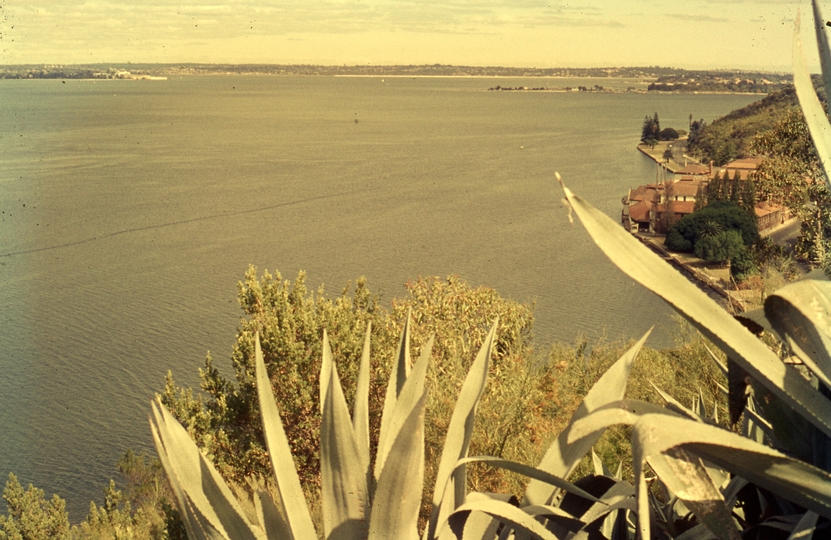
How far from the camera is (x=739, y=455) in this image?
3.71 feet

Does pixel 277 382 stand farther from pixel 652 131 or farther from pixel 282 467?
pixel 652 131

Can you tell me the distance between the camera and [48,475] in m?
20.4

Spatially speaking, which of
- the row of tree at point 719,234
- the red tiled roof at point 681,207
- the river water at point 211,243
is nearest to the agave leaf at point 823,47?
the river water at point 211,243

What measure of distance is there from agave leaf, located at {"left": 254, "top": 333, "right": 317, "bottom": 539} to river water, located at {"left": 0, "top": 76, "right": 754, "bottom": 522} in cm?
1775

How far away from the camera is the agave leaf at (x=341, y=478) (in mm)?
1569

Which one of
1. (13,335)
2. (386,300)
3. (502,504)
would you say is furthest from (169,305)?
(502,504)

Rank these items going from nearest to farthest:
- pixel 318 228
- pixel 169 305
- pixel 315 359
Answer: pixel 315 359 → pixel 169 305 → pixel 318 228

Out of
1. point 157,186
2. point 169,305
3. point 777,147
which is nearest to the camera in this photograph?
point 777,147

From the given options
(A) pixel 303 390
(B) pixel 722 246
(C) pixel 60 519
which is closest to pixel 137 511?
(C) pixel 60 519

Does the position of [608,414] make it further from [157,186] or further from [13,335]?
[157,186]

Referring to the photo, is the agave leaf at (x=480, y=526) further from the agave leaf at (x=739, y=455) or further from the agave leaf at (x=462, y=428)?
the agave leaf at (x=739, y=455)

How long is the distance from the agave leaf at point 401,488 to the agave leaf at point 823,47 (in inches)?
35.2

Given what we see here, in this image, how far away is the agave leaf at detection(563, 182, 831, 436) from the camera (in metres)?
1.15

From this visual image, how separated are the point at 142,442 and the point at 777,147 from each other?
17.3 meters
